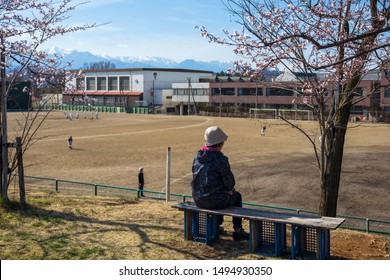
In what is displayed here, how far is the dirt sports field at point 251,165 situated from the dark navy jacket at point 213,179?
17.9ft

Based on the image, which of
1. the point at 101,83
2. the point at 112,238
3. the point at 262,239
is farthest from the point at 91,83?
the point at 262,239

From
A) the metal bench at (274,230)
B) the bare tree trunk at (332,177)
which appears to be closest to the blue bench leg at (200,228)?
the metal bench at (274,230)

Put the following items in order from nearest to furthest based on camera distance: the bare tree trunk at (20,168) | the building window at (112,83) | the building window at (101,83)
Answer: the bare tree trunk at (20,168), the building window at (112,83), the building window at (101,83)

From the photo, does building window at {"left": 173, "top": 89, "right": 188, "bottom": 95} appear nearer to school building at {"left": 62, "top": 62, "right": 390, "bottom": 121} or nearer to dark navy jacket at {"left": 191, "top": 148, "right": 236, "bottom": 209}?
school building at {"left": 62, "top": 62, "right": 390, "bottom": 121}

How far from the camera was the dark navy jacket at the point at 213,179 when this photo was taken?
6.28m

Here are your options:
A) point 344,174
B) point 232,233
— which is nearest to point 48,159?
point 344,174

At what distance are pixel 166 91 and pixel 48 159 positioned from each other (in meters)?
71.1

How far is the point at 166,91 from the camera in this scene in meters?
99.2

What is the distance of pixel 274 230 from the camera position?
241 inches

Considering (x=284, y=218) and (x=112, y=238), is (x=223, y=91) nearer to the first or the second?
(x=112, y=238)

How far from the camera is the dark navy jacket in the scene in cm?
628

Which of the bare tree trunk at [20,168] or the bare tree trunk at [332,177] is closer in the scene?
the bare tree trunk at [20,168]

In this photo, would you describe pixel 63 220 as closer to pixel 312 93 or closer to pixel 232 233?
pixel 232 233

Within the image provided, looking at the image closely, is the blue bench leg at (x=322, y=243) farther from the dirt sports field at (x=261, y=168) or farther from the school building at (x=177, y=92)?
the school building at (x=177, y=92)
